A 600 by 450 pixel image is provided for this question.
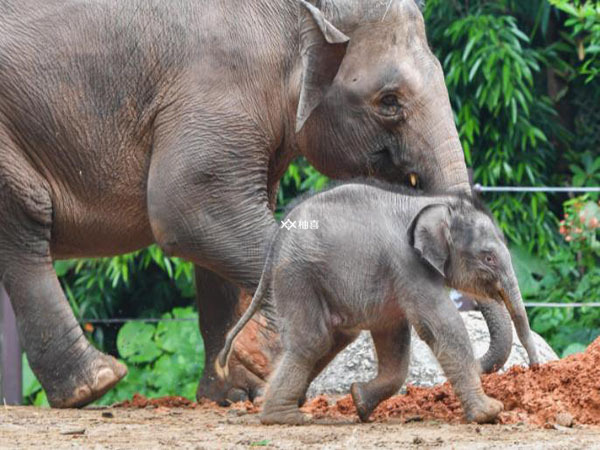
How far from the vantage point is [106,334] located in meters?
9.57

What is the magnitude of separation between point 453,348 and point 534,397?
0.44m

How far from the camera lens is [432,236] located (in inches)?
189

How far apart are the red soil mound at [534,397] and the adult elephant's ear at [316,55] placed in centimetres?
118

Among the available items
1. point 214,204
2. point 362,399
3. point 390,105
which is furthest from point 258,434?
point 390,105

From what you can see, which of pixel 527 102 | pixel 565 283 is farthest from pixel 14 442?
pixel 527 102

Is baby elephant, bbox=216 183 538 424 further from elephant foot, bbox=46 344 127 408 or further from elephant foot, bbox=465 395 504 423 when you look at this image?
elephant foot, bbox=46 344 127 408

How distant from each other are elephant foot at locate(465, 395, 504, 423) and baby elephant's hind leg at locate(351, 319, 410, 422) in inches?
13.6

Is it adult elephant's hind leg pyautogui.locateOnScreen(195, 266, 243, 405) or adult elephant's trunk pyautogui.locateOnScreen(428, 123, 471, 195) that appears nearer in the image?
adult elephant's trunk pyautogui.locateOnScreen(428, 123, 471, 195)

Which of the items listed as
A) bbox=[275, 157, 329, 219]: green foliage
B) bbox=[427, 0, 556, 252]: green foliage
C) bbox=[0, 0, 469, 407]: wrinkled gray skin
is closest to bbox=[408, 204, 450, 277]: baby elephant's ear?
bbox=[0, 0, 469, 407]: wrinkled gray skin

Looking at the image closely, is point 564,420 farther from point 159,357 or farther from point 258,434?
point 159,357

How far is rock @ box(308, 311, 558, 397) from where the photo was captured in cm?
653

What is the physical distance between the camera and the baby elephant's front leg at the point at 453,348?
15.6 feet

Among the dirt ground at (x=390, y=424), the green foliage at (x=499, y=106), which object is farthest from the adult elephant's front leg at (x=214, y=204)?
the green foliage at (x=499, y=106)

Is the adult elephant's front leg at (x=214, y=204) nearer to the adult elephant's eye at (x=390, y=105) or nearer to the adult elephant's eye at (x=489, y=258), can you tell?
the adult elephant's eye at (x=390, y=105)
